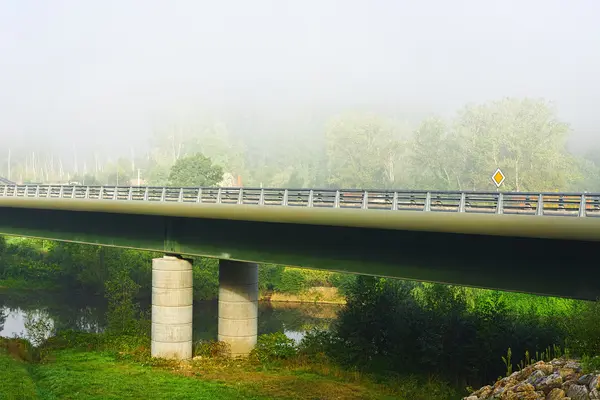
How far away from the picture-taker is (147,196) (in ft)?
127

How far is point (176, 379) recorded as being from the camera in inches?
1298

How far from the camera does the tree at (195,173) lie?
12888cm

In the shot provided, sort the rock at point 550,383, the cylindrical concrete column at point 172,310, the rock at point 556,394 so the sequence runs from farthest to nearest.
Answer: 1. the cylindrical concrete column at point 172,310
2. the rock at point 550,383
3. the rock at point 556,394

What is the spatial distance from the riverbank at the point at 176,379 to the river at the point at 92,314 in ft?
36.3

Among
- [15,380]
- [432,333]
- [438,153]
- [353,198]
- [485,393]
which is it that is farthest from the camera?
[438,153]

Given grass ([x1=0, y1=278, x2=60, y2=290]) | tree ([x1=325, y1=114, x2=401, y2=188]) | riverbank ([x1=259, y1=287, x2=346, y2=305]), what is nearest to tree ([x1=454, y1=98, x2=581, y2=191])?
tree ([x1=325, y1=114, x2=401, y2=188])

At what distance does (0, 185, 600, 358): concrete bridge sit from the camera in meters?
22.8

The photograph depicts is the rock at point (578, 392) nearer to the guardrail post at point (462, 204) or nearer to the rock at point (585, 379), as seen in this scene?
the rock at point (585, 379)

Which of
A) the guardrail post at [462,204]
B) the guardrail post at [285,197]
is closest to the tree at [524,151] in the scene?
the guardrail post at [285,197]

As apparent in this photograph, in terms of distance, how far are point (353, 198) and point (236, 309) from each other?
41.8 feet

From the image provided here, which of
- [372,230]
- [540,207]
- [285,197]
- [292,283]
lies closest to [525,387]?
[540,207]

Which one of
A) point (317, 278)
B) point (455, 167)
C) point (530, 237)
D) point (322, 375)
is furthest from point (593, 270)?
point (455, 167)

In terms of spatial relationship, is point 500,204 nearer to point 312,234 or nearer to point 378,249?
point 378,249

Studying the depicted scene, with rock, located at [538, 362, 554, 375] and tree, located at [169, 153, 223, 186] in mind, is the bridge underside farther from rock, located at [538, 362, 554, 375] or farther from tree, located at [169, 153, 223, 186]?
tree, located at [169, 153, 223, 186]
